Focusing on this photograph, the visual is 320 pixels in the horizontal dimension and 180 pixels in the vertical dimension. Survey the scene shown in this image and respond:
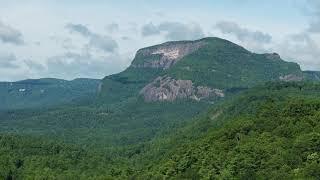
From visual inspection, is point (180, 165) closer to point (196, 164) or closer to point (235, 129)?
point (196, 164)

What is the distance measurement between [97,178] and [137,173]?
39.8 ft

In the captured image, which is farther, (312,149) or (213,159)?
(213,159)

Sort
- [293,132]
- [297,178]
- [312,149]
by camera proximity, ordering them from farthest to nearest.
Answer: [293,132] < [312,149] < [297,178]

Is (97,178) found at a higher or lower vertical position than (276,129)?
lower

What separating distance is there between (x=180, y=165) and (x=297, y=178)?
45.3 meters

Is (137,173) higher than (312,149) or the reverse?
the reverse

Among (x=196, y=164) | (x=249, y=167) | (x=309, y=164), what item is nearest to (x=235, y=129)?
(x=196, y=164)

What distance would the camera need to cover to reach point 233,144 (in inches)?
6216

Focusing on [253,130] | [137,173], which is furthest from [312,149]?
[137,173]

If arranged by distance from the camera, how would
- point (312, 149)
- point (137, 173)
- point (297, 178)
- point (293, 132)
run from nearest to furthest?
point (297, 178)
point (312, 149)
point (293, 132)
point (137, 173)

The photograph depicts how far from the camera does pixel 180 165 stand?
525ft

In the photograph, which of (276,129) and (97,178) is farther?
(97,178)

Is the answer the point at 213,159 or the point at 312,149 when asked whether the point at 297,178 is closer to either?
the point at 312,149

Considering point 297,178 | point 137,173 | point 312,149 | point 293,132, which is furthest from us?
point 137,173
